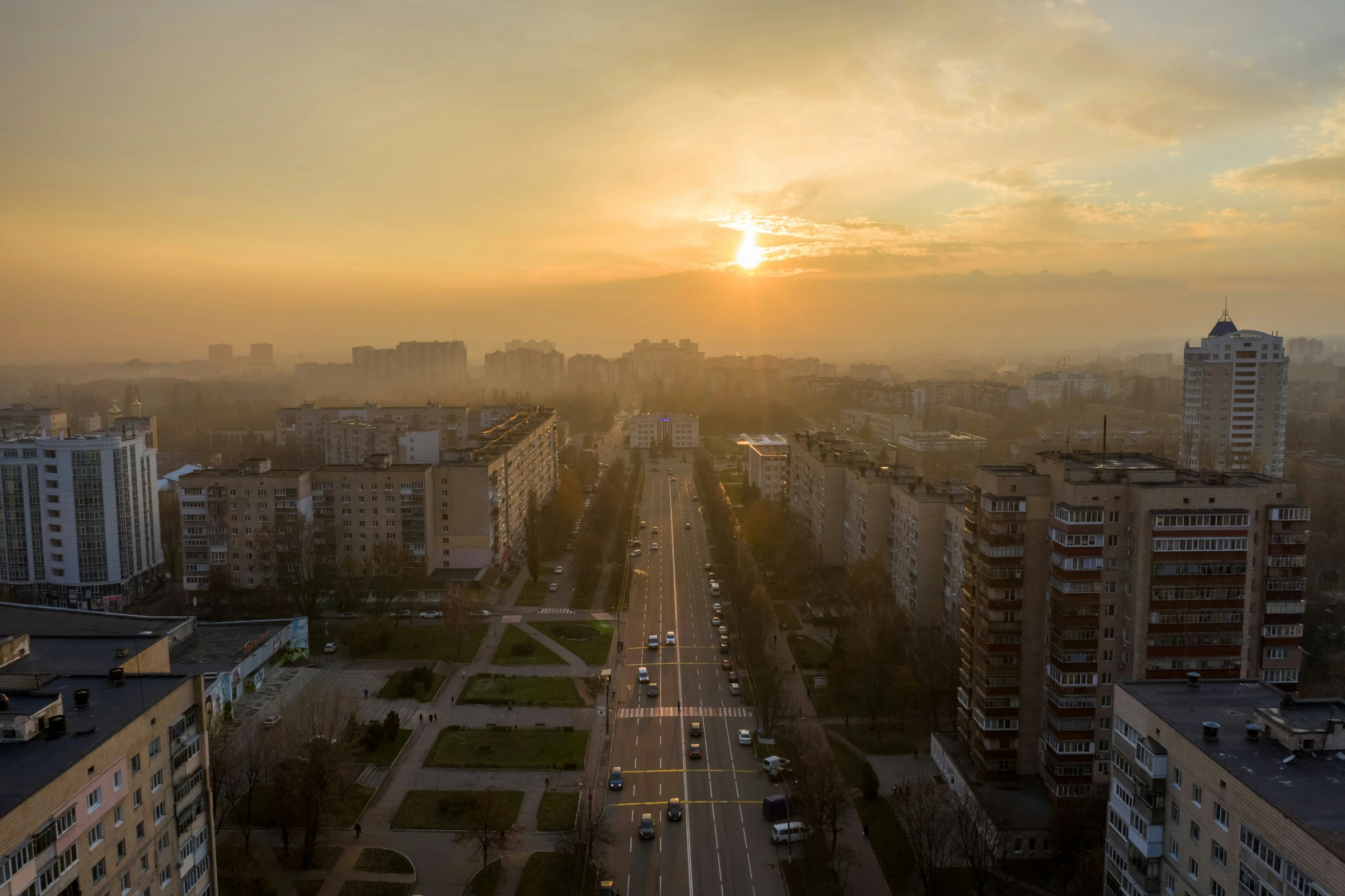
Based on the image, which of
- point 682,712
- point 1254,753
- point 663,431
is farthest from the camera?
point 663,431

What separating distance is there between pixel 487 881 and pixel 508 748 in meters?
6.00

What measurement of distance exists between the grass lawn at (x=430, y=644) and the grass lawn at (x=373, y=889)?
41.5ft

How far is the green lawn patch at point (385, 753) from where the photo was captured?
21.9 metres

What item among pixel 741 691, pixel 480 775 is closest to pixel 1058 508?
pixel 741 691

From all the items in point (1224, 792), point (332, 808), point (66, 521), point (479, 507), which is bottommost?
point (332, 808)

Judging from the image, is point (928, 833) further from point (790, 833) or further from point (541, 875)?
point (541, 875)

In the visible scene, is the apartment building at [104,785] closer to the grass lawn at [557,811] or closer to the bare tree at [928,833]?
the grass lawn at [557,811]

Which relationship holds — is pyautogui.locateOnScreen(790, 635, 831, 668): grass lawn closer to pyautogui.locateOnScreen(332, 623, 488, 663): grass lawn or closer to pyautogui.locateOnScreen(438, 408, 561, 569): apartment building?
pyautogui.locateOnScreen(332, 623, 488, 663): grass lawn

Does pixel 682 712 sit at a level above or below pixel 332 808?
below

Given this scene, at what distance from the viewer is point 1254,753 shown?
38.3ft

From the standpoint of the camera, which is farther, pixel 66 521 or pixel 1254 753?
pixel 66 521

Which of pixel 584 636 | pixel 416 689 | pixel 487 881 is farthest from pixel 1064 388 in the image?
pixel 487 881

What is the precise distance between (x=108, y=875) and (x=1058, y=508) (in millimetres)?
17509

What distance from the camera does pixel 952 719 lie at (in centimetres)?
2423
